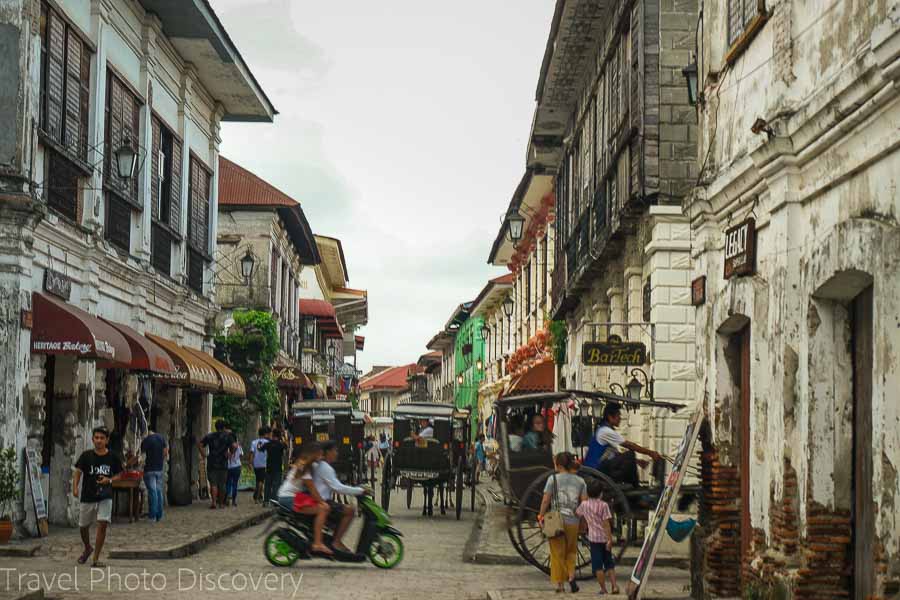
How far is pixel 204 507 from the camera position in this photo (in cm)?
2602

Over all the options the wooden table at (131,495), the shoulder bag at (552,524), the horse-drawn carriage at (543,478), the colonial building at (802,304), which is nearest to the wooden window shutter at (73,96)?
the wooden table at (131,495)

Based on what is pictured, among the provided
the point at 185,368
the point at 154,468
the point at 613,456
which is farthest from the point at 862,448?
the point at 185,368

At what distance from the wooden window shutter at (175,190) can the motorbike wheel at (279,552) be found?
11511 mm

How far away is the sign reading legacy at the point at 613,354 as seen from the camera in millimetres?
18266

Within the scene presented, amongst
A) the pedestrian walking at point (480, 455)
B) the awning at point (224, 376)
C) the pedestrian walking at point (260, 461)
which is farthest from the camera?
the pedestrian walking at point (480, 455)

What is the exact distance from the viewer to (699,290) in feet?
44.8

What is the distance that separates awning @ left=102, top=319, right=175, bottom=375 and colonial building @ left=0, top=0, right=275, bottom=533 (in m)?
0.04

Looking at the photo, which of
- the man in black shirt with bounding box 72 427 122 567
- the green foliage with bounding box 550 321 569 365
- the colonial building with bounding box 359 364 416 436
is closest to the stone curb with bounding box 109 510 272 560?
the man in black shirt with bounding box 72 427 122 567

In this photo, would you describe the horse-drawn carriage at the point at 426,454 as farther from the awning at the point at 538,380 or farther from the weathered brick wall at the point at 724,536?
the weathered brick wall at the point at 724,536

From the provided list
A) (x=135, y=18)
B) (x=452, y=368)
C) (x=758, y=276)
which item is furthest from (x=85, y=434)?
(x=452, y=368)

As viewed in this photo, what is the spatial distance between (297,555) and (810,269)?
791 cm

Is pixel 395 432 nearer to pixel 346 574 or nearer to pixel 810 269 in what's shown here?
pixel 346 574

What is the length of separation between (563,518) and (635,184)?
716 cm

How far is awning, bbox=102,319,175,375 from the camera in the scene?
68.3ft
